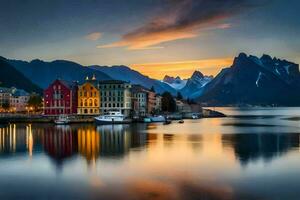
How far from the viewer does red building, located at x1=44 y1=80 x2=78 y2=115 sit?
7856 centimetres

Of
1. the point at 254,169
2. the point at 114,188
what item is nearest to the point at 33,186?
the point at 114,188

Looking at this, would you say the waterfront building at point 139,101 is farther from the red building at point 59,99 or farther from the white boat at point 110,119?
the white boat at point 110,119

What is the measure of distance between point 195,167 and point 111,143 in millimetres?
14830

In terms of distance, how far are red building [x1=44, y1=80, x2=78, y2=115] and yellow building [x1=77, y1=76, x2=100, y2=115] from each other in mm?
2238

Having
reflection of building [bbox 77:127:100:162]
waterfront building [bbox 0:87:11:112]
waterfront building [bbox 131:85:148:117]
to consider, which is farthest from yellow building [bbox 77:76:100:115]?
reflection of building [bbox 77:127:100:162]

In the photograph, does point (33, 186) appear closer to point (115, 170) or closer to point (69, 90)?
point (115, 170)

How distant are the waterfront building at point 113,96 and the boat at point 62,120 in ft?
33.0

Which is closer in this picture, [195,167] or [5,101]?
[195,167]

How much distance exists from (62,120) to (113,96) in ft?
48.8

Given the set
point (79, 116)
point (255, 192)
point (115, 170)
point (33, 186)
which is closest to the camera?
point (255, 192)

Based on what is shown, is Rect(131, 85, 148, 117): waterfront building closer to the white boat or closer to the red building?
the red building

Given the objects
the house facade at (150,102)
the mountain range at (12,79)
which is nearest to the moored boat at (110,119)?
the house facade at (150,102)

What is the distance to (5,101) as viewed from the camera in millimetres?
109500

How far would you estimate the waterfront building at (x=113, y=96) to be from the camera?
81.6 meters
